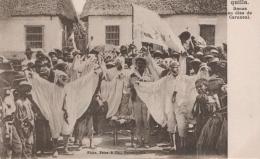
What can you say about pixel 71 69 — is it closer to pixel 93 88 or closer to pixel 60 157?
pixel 93 88

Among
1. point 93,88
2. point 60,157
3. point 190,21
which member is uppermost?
point 190,21

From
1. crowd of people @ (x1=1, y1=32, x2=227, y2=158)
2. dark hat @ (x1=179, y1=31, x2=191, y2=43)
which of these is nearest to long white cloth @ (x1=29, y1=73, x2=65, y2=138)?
crowd of people @ (x1=1, y1=32, x2=227, y2=158)

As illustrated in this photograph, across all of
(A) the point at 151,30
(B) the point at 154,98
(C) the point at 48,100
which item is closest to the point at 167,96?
(B) the point at 154,98

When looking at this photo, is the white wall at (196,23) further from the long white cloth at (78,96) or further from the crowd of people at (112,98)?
the long white cloth at (78,96)

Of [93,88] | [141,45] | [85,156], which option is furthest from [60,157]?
[141,45]

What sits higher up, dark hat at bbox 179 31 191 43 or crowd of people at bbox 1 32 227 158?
dark hat at bbox 179 31 191 43

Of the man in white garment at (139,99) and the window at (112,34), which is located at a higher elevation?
the window at (112,34)

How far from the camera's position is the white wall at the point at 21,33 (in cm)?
98

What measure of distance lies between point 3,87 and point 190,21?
0.40 meters

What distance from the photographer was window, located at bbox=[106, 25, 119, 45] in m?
0.96

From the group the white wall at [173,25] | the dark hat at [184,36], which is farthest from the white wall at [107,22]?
the dark hat at [184,36]

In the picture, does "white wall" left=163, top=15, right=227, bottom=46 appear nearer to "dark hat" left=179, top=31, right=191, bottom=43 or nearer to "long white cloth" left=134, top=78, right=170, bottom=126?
"dark hat" left=179, top=31, right=191, bottom=43

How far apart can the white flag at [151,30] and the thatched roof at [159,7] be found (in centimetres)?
1
